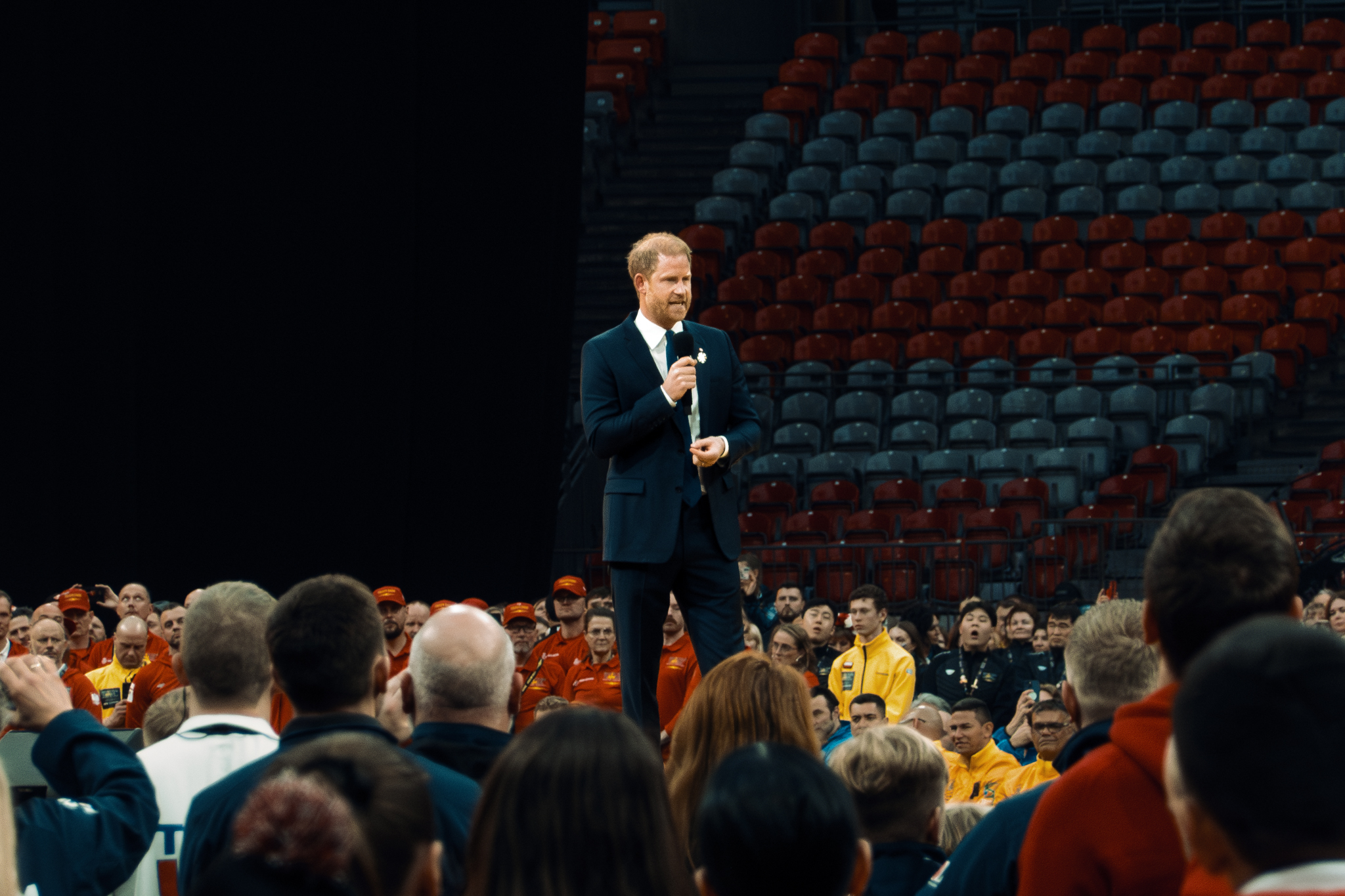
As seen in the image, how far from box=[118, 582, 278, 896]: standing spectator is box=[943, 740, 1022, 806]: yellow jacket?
196 inches

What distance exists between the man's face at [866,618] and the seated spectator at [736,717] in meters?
6.44

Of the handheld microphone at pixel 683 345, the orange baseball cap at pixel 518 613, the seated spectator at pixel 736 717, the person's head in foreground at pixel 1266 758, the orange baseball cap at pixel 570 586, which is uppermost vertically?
the handheld microphone at pixel 683 345

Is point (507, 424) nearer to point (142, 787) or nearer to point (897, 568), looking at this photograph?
point (897, 568)

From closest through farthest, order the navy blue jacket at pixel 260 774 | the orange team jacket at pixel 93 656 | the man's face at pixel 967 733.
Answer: the navy blue jacket at pixel 260 774 → the man's face at pixel 967 733 → the orange team jacket at pixel 93 656

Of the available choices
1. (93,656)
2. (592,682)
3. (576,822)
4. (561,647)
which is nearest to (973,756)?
(592,682)

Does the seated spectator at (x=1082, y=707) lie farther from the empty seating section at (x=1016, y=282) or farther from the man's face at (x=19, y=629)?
the empty seating section at (x=1016, y=282)

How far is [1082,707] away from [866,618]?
6953mm

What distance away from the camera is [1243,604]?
2137 mm

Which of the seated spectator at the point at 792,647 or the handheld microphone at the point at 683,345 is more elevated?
the handheld microphone at the point at 683,345

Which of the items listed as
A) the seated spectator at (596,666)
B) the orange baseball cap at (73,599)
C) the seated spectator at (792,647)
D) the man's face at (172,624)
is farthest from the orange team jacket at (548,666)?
the orange baseball cap at (73,599)

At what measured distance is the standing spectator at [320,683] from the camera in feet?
8.05

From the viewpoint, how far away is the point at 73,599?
11188 mm

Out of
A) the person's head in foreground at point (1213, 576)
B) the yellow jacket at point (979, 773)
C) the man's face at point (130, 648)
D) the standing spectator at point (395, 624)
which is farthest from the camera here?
the man's face at point (130, 648)

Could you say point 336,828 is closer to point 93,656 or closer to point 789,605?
point 789,605
